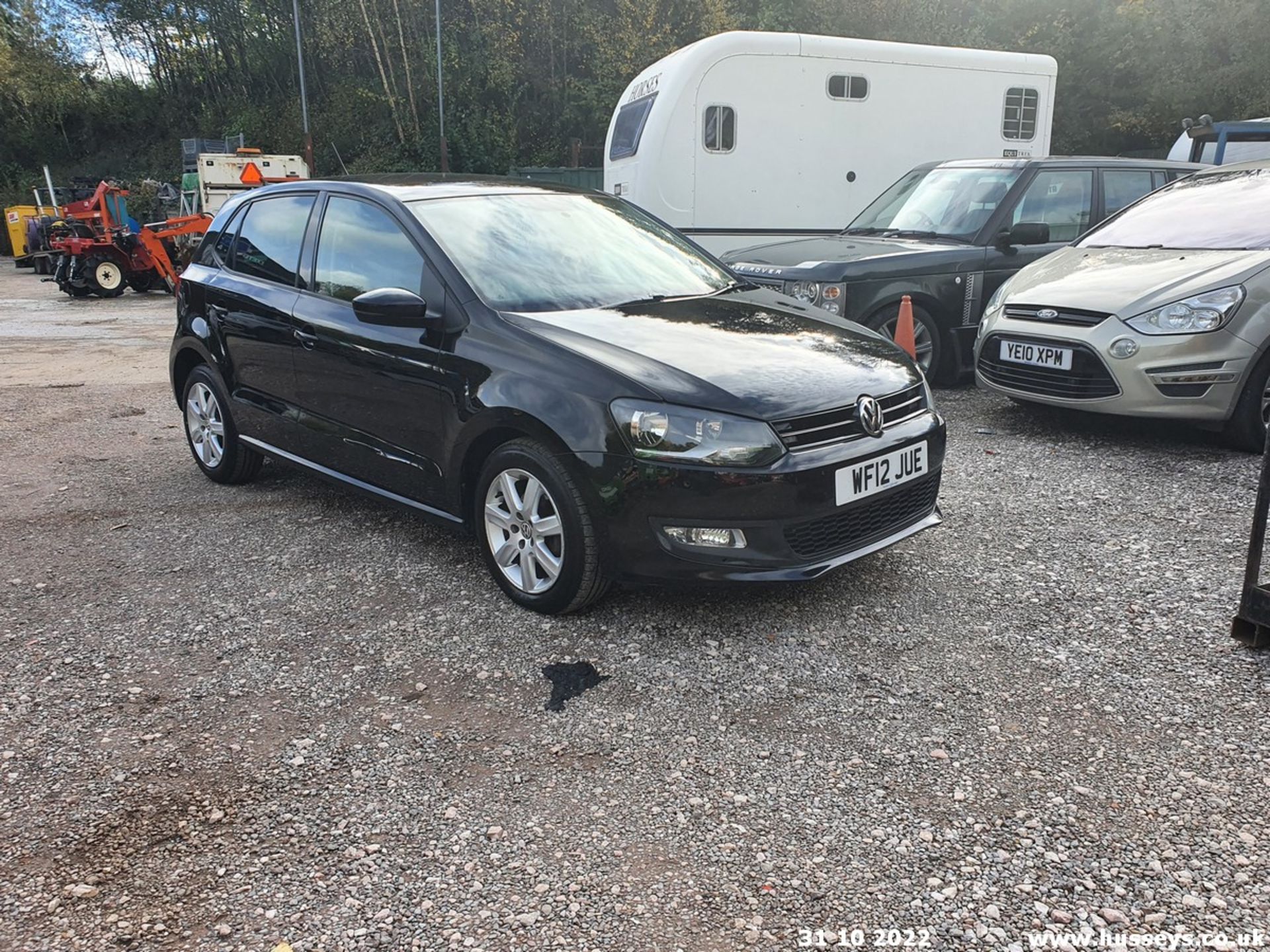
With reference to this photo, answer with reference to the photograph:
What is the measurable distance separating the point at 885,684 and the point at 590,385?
4.59ft

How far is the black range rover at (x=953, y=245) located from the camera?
719 cm

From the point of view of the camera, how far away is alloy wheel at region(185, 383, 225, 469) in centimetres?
536

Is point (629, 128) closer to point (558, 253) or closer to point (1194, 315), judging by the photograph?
point (1194, 315)

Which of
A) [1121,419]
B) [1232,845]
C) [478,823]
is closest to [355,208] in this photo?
[478,823]

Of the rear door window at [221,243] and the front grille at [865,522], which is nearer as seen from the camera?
the front grille at [865,522]

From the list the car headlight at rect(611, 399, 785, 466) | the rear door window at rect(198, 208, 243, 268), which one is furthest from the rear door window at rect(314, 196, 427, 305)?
the car headlight at rect(611, 399, 785, 466)

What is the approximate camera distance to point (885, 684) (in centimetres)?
314

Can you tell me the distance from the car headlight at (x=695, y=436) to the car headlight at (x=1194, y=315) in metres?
3.46

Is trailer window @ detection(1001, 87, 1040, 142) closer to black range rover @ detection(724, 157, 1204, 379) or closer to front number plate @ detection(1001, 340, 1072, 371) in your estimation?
black range rover @ detection(724, 157, 1204, 379)

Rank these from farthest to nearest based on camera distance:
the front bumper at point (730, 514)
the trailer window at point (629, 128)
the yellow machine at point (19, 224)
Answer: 1. the yellow machine at point (19, 224)
2. the trailer window at point (629, 128)
3. the front bumper at point (730, 514)

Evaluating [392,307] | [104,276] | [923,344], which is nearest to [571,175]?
[104,276]

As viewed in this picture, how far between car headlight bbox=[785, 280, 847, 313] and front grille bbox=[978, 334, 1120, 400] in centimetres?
107

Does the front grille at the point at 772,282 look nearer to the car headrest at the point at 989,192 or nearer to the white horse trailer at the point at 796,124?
the car headrest at the point at 989,192

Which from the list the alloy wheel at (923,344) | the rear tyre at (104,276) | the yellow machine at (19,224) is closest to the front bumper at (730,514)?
the alloy wheel at (923,344)
